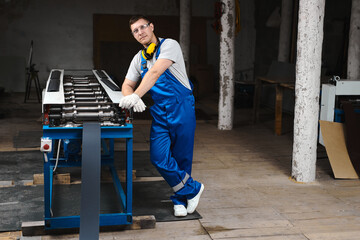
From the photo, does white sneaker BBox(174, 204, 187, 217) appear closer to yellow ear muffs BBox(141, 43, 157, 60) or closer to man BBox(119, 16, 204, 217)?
man BBox(119, 16, 204, 217)

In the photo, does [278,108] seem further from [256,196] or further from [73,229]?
[73,229]

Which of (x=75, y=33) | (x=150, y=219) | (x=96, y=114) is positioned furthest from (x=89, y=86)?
(x=75, y=33)

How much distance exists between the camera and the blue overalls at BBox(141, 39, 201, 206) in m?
3.88

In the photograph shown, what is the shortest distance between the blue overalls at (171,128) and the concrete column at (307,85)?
1567 mm

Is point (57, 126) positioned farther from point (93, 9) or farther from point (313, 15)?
point (93, 9)

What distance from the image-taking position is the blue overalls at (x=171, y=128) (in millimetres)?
3885

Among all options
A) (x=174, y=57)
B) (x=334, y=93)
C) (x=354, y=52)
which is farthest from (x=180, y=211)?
(x=354, y=52)

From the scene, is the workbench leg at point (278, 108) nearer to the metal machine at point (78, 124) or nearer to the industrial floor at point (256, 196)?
the industrial floor at point (256, 196)

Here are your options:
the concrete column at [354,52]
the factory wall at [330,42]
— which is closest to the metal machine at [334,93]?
the concrete column at [354,52]

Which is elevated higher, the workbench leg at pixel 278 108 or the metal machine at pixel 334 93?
the metal machine at pixel 334 93

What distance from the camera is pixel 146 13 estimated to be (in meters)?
13.5

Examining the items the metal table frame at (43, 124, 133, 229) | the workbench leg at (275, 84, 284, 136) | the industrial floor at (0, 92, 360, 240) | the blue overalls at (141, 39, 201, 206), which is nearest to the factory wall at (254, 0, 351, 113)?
the workbench leg at (275, 84, 284, 136)

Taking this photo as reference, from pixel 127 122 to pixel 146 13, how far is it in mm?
10264

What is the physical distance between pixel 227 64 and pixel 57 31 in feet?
21.9
